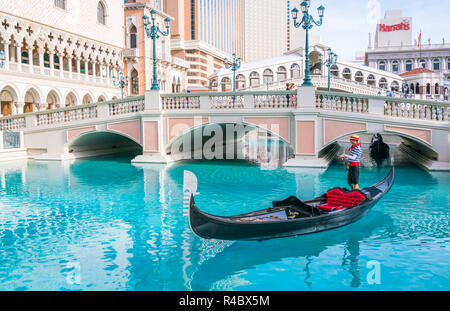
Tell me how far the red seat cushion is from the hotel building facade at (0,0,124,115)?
79.2ft

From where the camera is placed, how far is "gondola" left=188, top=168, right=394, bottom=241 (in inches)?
208

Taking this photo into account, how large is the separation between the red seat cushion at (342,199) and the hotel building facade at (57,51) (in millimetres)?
24149

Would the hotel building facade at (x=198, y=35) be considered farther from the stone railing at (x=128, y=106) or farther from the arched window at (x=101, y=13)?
the stone railing at (x=128, y=106)

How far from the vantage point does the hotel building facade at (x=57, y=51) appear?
26.2 metres

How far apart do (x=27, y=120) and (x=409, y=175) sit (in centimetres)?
1491

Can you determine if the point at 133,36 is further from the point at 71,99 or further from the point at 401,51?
the point at 401,51

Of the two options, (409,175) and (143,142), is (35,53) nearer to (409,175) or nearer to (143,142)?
(143,142)

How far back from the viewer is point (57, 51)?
3052cm

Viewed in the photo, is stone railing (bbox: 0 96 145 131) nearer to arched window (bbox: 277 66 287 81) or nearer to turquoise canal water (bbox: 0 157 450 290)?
turquoise canal water (bbox: 0 157 450 290)

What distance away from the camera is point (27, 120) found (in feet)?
57.3

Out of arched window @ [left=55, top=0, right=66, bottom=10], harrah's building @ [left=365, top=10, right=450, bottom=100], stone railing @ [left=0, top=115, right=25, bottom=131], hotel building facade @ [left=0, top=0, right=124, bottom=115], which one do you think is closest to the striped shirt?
stone railing @ [left=0, top=115, right=25, bottom=131]

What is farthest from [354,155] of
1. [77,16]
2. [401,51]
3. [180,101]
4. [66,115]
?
[401,51]

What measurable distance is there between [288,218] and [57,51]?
29.3 m
